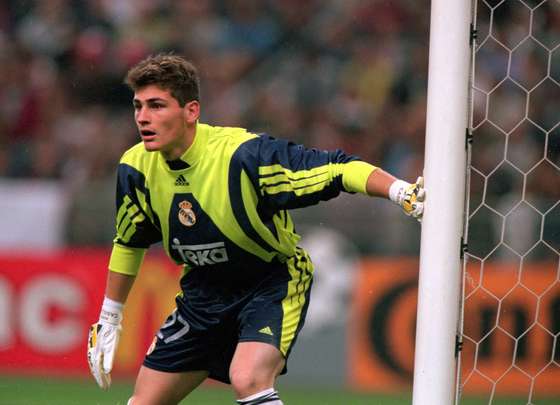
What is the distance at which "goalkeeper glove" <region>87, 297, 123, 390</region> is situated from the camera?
212 inches

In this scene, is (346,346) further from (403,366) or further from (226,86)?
(226,86)

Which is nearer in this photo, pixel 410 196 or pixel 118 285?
pixel 410 196

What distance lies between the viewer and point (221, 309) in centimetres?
516

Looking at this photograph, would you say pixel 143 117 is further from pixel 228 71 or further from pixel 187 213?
pixel 228 71

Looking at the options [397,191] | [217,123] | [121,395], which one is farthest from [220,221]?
[217,123]

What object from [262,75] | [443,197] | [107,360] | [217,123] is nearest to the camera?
[443,197]

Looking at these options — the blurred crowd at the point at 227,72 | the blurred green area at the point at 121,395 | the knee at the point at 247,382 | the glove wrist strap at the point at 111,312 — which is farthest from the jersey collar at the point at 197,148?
the blurred crowd at the point at 227,72

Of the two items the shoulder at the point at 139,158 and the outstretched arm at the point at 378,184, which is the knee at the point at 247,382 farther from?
the shoulder at the point at 139,158

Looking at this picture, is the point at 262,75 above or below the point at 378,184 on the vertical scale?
above

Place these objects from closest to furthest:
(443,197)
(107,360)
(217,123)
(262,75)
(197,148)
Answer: (443,197) < (197,148) < (107,360) < (217,123) < (262,75)

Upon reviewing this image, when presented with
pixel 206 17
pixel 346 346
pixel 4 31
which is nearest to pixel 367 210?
pixel 346 346

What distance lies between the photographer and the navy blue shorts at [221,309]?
5.14 metres

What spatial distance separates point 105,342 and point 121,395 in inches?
108

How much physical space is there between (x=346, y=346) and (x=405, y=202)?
4360 millimetres
